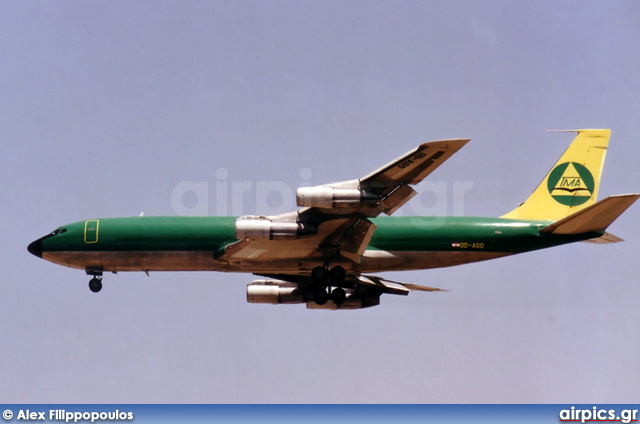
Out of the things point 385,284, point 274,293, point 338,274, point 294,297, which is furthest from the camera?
point 274,293

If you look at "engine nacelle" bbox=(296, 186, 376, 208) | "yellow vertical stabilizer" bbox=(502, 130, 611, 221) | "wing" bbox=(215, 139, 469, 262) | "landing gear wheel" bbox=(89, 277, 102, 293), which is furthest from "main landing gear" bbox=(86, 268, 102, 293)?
"yellow vertical stabilizer" bbox=(502, 130, 611, 221)

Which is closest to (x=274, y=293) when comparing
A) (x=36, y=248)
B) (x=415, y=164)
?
(x=36, y=248)

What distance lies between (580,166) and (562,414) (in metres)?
14.1

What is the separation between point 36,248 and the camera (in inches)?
1992

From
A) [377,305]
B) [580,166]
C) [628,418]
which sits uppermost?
[580,166]

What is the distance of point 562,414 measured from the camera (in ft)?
140

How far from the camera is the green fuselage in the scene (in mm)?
48156

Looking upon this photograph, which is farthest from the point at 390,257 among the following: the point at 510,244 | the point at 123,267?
the point at 123,267

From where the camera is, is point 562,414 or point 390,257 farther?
point 390,257

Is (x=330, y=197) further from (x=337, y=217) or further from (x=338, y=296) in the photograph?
(x=338, y=296)

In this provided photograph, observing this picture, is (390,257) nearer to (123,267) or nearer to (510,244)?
(510,244)

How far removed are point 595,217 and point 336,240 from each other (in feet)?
36.1

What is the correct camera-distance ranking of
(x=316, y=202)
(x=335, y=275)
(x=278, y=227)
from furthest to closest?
(x=335, y=275), (x=278, y=227), (x=316, y=202)

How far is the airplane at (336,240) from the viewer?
147ft
